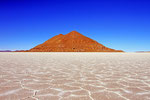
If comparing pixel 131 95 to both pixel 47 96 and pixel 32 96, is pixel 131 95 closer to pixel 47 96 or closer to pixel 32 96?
pixel 47 96

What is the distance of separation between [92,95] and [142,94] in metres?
0.80

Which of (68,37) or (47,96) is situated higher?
(68,37)

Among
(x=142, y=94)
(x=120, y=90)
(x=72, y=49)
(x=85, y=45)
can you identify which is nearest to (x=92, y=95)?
(x=120, y=90)

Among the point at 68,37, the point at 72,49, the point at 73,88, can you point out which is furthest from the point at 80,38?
the point at 73,88

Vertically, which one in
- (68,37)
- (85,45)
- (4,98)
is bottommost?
(4,98)

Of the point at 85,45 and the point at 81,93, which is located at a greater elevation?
the point at 85,45

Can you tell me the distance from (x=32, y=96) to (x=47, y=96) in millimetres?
223

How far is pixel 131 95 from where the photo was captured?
212 cm

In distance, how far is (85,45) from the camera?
7138 cm

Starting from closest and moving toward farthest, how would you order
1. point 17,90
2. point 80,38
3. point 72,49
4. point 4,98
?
point 4,98, point 17,90, point 72,49, point 80,38

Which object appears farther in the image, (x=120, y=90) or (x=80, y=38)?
(x=80, y=38)

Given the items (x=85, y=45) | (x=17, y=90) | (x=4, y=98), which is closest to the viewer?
(x=4, y=98)

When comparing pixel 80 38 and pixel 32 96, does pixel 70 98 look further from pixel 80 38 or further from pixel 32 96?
pixel 80 38

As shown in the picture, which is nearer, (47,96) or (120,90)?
(47,96)
